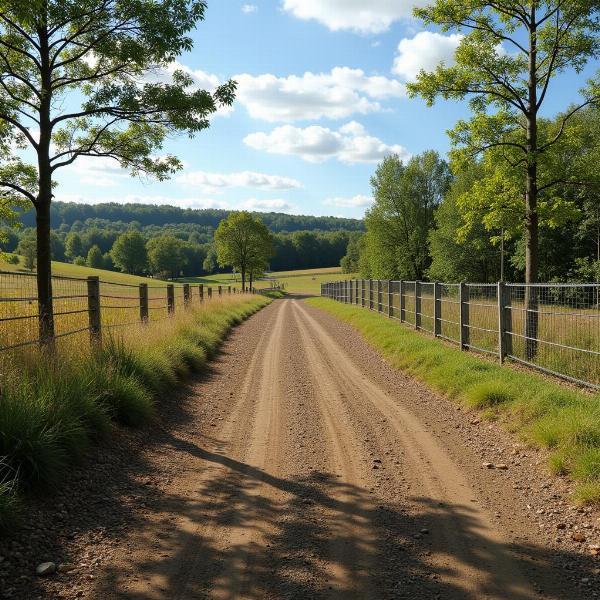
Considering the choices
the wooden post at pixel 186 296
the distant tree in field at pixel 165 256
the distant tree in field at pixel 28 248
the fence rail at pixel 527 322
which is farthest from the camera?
the distant tree in field at pixel 165 256

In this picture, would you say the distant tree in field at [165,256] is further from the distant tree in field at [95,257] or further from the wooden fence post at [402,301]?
the wooden fence post at [402,301]

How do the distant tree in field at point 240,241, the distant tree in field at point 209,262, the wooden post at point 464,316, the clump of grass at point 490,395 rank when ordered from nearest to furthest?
1. the clump of grass at point 490,395
2. the wooden post at point 464,316
3. the distant tree in field at point 240,241
4. the distant tree in field at point 209,262

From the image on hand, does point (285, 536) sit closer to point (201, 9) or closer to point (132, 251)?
A: point (201, 9)

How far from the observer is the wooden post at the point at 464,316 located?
11.6 metres

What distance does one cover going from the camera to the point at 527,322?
344 inches

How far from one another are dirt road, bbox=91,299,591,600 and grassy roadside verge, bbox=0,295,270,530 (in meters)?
0.74

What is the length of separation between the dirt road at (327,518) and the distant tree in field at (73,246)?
14441 centimetres

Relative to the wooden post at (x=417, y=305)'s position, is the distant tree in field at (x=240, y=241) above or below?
above

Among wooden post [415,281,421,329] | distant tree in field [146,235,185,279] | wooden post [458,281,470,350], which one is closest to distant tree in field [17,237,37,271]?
distant tree in field [146,235,185,279]

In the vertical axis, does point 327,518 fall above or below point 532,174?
below

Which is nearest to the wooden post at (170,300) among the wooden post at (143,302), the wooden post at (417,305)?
the wooden post at (143,302)

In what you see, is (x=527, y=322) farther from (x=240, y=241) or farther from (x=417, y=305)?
(x=240, y=241)

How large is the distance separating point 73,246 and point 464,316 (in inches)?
5768

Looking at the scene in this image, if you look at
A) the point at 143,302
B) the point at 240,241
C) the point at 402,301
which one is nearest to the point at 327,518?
the point at 143,302
